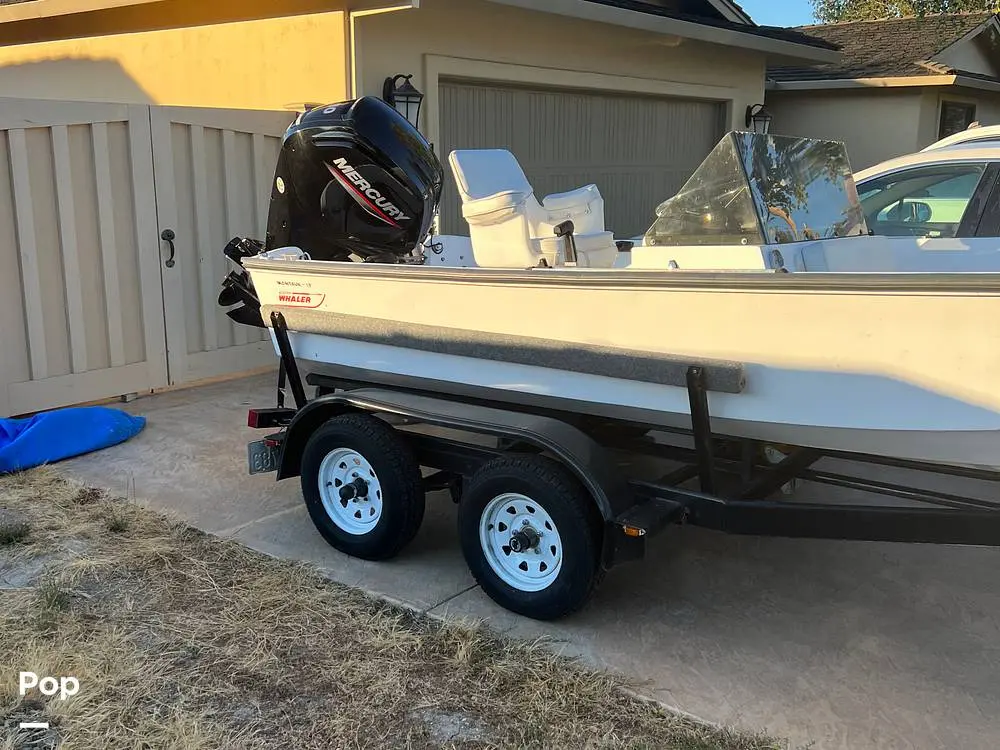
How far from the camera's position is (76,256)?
6172mm

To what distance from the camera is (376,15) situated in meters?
7.17

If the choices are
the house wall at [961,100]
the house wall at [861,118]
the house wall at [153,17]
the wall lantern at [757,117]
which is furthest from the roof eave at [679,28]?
the house wall at [961,100]

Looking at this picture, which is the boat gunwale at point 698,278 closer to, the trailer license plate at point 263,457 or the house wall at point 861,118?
the trailer license plate at point 263,457

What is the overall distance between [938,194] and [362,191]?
13.0ft

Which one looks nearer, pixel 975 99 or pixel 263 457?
pixel 263 457

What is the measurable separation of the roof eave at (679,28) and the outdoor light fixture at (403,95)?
979mm

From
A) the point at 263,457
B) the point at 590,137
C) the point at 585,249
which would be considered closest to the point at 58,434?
the point at 263,457

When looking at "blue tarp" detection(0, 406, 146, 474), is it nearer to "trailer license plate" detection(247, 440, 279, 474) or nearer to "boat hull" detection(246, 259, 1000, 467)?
"trailer license plate" detection(247, 440, 279, 474)

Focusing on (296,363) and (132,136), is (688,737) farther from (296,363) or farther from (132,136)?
(132,136)

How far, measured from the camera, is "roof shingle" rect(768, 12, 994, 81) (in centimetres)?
1442

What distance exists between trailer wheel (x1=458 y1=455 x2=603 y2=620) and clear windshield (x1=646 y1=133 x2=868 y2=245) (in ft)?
4.46

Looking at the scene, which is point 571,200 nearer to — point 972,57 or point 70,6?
point 70,6

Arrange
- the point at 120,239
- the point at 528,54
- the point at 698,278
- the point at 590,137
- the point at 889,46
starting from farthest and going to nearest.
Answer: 1. the point at 889,46
2. the point at 590,137
3. the point at 528,54
4. the point at 120,239
5. the point at 698,278

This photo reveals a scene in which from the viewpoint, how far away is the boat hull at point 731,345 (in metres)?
2.81
